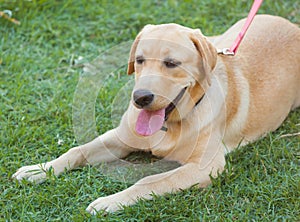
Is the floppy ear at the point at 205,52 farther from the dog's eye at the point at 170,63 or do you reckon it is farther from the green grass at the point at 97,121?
the green grass at the point at 97,121

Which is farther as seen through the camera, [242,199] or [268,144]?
[268,144]

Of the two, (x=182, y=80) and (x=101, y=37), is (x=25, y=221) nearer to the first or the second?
(x=182, y=80)

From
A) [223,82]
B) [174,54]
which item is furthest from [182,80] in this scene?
[223,82]

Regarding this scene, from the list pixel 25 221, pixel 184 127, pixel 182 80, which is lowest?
pixel 25 221

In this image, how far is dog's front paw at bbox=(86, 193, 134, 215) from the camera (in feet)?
12.2

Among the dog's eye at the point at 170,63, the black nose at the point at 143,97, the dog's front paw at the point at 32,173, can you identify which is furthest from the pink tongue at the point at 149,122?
the dog's front paw at the point at 32,173

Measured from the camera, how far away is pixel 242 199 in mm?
3908

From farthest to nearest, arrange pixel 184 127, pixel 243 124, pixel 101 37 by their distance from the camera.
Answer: pixel 101 37
pixel 243 124
pixel 184 127

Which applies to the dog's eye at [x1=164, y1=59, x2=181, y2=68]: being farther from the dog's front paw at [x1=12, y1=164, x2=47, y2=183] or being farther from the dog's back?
the dog's front paw at [x1=12, y1=164, x2=47, y2=183]

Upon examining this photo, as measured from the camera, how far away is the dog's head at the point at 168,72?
3.74 m

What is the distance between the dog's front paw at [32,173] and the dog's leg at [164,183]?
49cm

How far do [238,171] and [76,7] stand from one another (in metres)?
3.16

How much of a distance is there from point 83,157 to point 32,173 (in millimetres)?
379

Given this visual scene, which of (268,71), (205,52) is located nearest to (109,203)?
(205,52)
